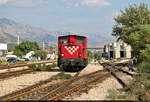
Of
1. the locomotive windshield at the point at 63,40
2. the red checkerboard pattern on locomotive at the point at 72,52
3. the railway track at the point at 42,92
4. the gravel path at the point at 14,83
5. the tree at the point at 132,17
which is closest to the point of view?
the railway track at the point at 42,92

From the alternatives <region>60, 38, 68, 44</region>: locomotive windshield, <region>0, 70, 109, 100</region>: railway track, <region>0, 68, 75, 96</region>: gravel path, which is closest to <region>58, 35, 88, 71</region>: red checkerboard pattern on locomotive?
<region>60, 38, 68, 44</region>: locomotive windshield

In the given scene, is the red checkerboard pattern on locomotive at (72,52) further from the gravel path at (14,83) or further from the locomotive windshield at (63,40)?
the gravel path at (14,83)

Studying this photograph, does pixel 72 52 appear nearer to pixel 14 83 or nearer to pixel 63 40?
pixel 63 40

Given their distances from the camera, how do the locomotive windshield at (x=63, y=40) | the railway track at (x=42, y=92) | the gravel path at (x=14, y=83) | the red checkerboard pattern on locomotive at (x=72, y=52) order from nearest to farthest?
the railway track at (x=42, y=92) → the gravel path at (x=14, y=83) → the red checkerboard pattern on locomotive at (x=72, y=52) → the locomotive windshield at (x=63, y=40)

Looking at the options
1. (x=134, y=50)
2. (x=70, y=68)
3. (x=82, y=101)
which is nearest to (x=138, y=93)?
(x=82, y=101)

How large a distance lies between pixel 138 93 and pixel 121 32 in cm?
3085

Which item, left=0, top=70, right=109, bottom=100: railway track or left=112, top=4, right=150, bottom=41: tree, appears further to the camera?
left=112, top=4, right=150, bottom=41: tree

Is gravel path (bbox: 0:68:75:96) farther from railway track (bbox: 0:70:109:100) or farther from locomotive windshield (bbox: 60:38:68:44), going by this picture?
locomotive windshield (bbox: 60:38:68:44)

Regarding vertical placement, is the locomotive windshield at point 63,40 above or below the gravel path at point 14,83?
above

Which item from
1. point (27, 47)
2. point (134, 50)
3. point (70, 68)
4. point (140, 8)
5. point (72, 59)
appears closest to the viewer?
point (72, 59)

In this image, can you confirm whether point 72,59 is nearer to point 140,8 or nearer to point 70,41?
point 70,41

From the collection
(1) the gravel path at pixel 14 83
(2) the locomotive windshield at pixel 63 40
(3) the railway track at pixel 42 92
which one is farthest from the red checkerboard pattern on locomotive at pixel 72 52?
(3) the railway track at pixel 42 92

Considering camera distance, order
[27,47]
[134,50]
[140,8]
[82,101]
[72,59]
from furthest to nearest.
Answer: [27,47]
[140,8]
[134,50]
[72,59]
[82,101]

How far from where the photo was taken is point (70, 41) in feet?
67.4
